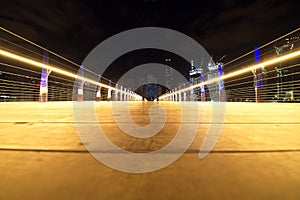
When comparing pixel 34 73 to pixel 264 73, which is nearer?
pixel 264 73

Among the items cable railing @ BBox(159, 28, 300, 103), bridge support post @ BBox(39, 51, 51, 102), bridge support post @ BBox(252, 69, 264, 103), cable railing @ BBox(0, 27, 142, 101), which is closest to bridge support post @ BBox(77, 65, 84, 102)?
cable railing @ BBox(0, 27, 142, 101)

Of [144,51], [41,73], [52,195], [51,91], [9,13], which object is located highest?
[144,51]

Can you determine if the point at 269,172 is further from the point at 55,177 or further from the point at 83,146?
the point at 83,146

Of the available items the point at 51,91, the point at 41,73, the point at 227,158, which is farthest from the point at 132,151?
the point at 51,91

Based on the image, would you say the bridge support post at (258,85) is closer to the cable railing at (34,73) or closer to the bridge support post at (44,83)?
the cable railing at (34,73)

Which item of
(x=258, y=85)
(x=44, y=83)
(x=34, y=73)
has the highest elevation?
(x=34, y=73)

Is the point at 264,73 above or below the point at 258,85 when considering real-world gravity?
above

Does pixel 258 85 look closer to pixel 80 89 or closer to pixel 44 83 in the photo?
pixel 44 83

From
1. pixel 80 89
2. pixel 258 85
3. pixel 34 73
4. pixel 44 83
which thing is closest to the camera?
pixel 258 85

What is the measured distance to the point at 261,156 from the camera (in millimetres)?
1079

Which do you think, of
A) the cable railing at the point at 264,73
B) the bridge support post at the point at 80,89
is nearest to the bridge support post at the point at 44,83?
the bridge support post at the point at 80,89

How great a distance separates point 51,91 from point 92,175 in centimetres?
823

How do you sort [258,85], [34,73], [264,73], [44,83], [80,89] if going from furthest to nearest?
1. [80,89]
2. [44,83]
3. [34,73]
4. [258,85]
5. [264,73]

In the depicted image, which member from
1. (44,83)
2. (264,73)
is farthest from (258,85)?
(44,83)
